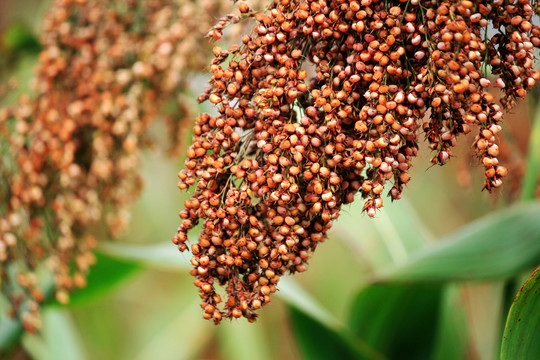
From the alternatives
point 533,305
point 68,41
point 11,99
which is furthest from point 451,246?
point 11,99

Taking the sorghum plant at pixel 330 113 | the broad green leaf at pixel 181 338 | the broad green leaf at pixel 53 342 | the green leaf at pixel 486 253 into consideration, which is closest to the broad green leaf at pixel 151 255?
the broad green leaf at pixel 53 342

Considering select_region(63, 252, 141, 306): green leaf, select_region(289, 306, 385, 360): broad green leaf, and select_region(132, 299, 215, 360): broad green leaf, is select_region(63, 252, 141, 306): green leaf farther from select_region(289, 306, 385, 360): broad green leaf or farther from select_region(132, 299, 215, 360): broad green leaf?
select_region(132, 299, 215, 360): broad green leaf

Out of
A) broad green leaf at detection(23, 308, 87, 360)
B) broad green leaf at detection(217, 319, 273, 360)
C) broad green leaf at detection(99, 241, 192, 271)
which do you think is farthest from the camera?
broad green leaf at detection(217, 319, 273, 360)

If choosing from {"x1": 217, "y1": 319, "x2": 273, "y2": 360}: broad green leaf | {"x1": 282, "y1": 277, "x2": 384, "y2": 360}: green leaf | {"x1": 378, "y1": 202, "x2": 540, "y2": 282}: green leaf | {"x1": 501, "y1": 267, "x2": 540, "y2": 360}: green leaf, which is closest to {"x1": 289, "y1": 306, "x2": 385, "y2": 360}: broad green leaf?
{"x1": 282, "y1": 277, "x2": 384, "y2": 360}: green leaf

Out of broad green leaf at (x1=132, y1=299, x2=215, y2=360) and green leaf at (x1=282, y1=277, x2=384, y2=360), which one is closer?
green leaf at (x1=282, y1=277, x2=384, y2=360)

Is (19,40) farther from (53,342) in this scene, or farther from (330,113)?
(330,113)

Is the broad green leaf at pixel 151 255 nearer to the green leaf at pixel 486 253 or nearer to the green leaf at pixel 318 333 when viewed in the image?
the green leaf at pixel 318 333
